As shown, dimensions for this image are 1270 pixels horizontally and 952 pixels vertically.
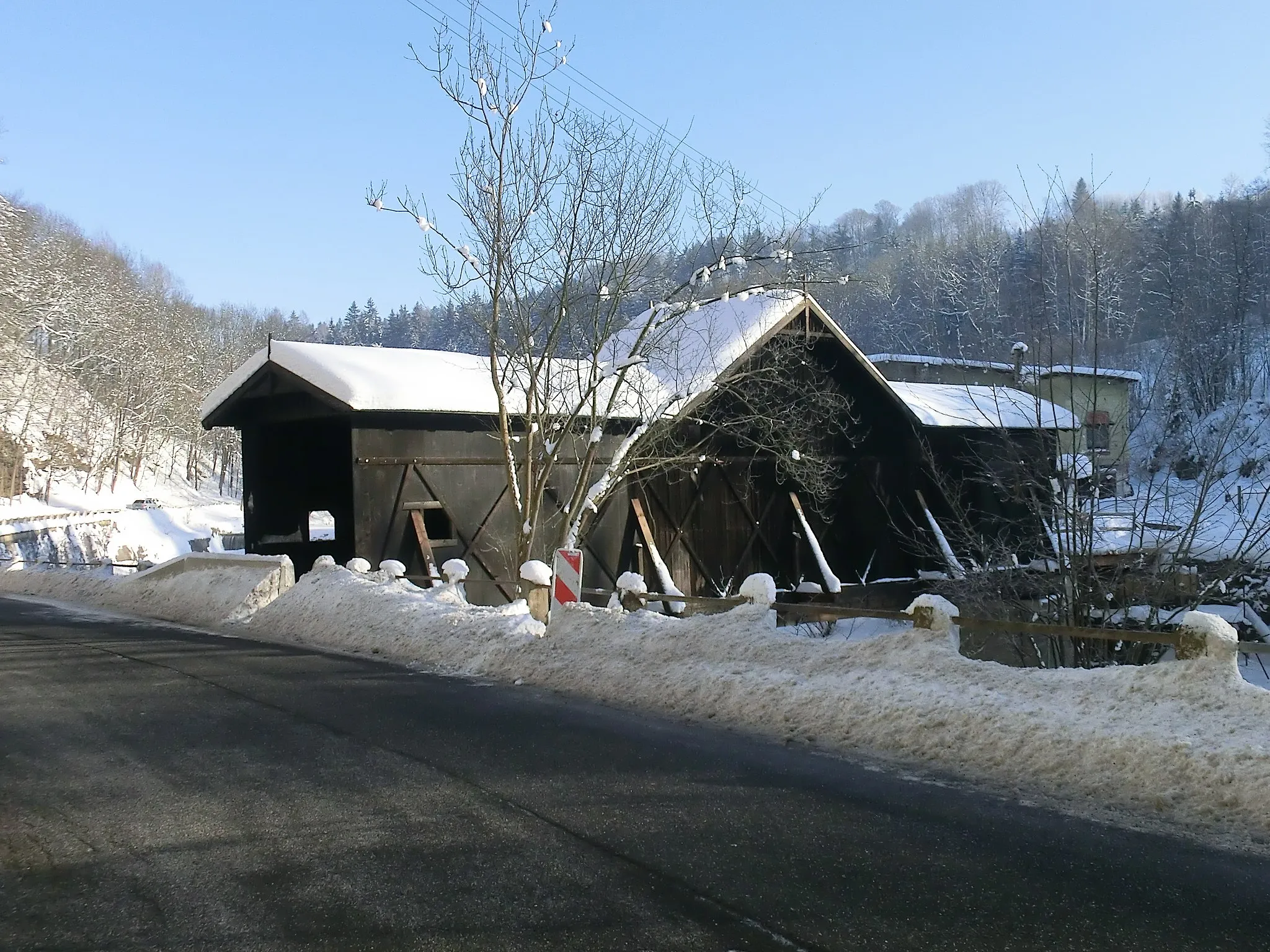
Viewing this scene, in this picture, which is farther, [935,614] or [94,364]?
[94,364]

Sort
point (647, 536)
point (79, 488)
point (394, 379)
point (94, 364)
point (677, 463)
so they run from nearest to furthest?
point (394, 379) → point (677, 463) → point (647, 536) → point (79, 488) → point (94, 364)

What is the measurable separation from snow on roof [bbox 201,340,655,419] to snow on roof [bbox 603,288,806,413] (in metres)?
0.95

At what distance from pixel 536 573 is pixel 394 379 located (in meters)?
6.52

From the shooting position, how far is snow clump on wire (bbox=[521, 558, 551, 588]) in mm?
11188

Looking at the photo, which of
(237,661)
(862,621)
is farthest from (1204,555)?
Result: (237,661)

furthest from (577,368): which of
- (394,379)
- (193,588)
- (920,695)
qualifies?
(920,695)

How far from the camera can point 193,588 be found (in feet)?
53.4

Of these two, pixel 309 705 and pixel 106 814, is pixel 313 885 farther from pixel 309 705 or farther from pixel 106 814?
pixel 309 705

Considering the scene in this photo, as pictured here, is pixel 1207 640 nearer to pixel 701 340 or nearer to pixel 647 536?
pixel 701 340

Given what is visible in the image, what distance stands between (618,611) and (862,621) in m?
12.6

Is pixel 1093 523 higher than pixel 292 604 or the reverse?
higher

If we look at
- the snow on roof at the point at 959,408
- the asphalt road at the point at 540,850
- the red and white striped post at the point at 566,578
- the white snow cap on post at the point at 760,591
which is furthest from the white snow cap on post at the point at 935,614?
the snow on roof at the point at 959,408

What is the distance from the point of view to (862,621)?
21578 mm

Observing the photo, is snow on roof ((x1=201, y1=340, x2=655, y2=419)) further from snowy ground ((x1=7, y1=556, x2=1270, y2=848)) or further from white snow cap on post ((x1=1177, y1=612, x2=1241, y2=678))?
white snow cap on post ((x1=1177, y1=612, x2=1241, y2=678))
